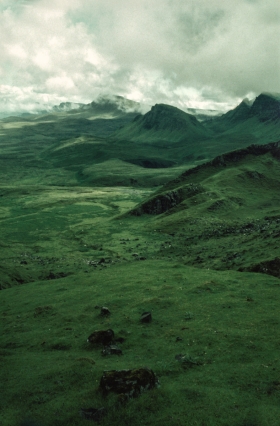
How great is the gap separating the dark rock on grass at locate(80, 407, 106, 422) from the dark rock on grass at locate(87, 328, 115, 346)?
9.81 meters

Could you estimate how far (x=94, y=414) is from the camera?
2048 cm

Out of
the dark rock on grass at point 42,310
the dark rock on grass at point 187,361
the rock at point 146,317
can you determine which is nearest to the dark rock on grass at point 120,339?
the rock at point 146,317

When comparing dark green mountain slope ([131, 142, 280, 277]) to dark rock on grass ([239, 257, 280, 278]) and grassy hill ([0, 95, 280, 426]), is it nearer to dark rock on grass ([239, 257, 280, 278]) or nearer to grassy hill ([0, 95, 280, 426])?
dark rock on grass ([239, 257, 280, 278])

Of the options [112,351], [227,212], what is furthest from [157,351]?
[227,212]

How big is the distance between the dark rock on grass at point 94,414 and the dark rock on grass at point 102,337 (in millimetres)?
9808

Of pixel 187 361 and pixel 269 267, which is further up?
pixel 269 267

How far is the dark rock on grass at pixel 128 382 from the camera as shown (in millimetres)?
21609

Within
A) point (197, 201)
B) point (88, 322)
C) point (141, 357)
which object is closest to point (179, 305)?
point (88, 322)

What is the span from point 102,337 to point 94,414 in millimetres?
10469

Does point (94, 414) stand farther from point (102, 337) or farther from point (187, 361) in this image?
point (102, 337)

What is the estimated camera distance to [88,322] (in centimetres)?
3688

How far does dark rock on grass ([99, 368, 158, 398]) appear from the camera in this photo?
851 inches

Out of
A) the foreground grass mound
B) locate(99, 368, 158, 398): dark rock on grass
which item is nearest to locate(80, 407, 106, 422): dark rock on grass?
the foreground grass mound

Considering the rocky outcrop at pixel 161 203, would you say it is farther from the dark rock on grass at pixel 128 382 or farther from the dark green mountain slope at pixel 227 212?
the dark rock on grass at pixel 128 382
